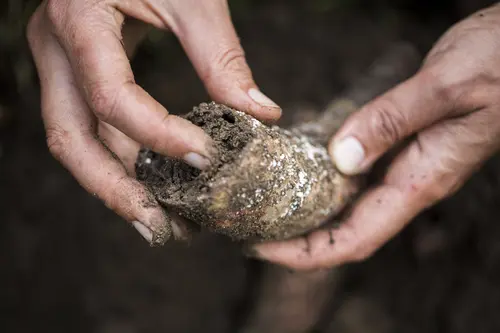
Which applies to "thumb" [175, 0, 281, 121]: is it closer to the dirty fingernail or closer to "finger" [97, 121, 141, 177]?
"finger" [97, 121, 141, 177]

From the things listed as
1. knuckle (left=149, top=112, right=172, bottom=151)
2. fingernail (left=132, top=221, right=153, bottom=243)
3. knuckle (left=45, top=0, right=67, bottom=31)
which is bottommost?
fingernail (left=132, top=221, right=153, bottom=243)

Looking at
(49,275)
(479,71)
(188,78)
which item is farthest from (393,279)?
(49,275)

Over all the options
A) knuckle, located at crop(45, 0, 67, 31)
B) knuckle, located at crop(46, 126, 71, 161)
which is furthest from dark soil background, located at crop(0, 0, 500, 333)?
knuckle, located at crop(46, 126, 71, 161)

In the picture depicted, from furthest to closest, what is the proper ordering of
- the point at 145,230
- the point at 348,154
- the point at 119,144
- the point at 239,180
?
the point at 348,154, the point at 119,144, the point at 145,230, the point at 239,180

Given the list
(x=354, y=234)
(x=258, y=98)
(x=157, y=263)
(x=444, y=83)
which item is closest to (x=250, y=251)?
(x=354, y=234)

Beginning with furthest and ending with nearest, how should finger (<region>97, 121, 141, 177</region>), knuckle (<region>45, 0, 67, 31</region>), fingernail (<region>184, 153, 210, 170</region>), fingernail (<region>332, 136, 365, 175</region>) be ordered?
1. fingernail (<region>332, 136, 365, 175</region>)
2. finger (<region>97, 121, 141, 177</region>)
3. knuckle (<region>45, 0, 67, 31</region>)
4. fingernail (<region>184, 153, 210, 170</region>)

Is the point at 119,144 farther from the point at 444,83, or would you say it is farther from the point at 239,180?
the point at 444,83

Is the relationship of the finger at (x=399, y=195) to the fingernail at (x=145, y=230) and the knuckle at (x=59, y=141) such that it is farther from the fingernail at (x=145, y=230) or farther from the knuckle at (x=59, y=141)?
the knuckle at (x=59, y=141)
